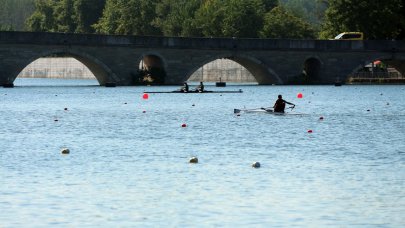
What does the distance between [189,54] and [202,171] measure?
90429 millimetres

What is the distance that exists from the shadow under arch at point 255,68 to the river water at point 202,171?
5969cm

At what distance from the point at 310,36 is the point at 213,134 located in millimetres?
127305

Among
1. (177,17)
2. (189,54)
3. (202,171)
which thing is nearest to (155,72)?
(189,54)

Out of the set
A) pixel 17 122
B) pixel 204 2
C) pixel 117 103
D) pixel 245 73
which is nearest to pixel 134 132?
pixel 17 122

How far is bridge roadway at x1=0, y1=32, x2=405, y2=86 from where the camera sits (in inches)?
4417

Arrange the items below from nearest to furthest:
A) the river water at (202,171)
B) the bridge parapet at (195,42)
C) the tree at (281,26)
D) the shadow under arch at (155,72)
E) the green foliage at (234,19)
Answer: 1. the river water at (202,171)
2. the bridge parapet at (195,42)
3. the shadow under arch at (155,72)
4. the green foliage at (234,19)
5. the tree at (281,26)

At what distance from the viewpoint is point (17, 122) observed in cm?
5934

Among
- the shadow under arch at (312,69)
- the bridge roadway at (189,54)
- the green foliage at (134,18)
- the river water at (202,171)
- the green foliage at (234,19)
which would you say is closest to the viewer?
the river water at (202,171)

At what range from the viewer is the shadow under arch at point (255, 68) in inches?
4938

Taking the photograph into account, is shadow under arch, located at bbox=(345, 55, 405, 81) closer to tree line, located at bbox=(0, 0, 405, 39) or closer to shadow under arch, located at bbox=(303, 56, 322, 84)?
shadow under arch, located at bbox=(303, 56, 322, 84)

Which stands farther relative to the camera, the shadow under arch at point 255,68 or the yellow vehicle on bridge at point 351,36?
the yellow vehicle on bridge at point 351,36

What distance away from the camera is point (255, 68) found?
434 ft

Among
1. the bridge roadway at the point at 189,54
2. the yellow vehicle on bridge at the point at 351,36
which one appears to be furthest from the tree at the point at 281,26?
the bridge roadway at the point at 189,54

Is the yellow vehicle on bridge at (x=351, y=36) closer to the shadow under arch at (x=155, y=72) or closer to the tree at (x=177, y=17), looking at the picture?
the shadow under arch at (x=155, y=72)
